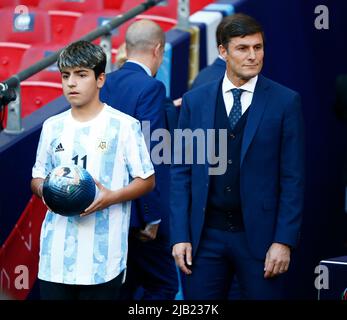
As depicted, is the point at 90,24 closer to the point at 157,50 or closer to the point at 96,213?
the point at 157,50

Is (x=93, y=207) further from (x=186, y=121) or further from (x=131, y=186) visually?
(x=186, y=121)

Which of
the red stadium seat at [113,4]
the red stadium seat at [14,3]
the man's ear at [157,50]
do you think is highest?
the red stadium seat at [14,3]

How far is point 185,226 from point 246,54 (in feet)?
2.63

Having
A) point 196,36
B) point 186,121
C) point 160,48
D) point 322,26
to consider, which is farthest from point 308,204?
point 186,121

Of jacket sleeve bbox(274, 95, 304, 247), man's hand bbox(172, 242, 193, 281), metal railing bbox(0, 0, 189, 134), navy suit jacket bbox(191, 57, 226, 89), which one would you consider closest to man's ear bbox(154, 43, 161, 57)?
navy suit jacket bbox(191, 57, 226, 89)

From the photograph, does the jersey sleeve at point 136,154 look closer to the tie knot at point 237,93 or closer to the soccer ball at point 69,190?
the soccer ball at point 69,190

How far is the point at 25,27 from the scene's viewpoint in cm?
862

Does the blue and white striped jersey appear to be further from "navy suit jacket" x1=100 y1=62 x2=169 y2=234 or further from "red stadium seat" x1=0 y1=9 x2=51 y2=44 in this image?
"red stadium seat" x1=0 y1=9 x2=51 y2=44

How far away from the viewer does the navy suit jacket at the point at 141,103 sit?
18.5 ft

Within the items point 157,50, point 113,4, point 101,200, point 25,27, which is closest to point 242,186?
point 101,200

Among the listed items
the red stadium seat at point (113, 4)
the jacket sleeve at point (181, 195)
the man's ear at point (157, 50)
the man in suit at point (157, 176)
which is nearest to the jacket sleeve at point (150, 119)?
the man in suit at point (157, 176)

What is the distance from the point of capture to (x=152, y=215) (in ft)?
18.6

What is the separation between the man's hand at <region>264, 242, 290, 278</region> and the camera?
4.81m

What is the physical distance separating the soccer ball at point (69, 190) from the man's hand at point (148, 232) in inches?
38.6
